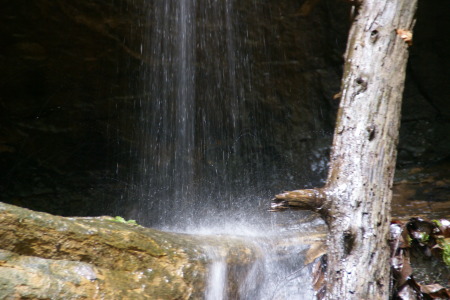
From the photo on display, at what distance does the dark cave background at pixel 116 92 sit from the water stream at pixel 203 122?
0.12 m

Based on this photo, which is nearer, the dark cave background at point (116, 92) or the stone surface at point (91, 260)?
the stone surface at point (91, 260)

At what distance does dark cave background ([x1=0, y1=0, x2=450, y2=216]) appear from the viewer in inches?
234

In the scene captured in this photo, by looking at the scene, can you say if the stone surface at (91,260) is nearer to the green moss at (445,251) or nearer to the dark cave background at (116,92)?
the green moss at (445,251)

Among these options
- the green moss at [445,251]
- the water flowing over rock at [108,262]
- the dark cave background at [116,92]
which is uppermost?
the dark cave background at [116,92]

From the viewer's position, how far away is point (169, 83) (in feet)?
21.2

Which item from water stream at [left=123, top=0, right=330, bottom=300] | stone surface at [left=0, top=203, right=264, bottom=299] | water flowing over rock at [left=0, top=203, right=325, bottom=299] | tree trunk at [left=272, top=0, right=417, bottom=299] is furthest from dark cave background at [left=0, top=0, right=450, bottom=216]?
stone surface at [left=0, top=203, right=264, bottom=299]

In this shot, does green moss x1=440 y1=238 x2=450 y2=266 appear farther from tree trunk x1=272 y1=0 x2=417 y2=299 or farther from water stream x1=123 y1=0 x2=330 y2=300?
water stream x1=123 y1=0 x2=330 y2=300

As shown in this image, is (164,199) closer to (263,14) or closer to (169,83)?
(169,83)

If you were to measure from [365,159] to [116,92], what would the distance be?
4.71 metres

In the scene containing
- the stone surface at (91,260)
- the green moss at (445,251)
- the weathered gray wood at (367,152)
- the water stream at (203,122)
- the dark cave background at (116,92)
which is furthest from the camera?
the water stream at (203,122)

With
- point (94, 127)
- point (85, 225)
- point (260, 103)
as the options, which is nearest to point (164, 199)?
point (94, 127)

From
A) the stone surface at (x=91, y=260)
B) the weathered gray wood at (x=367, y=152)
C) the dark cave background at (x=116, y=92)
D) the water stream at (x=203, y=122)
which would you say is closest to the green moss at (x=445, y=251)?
the weathered gray wood at (x=367, y=152)

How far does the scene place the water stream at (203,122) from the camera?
6117mm

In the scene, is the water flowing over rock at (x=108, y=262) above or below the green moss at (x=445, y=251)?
above
